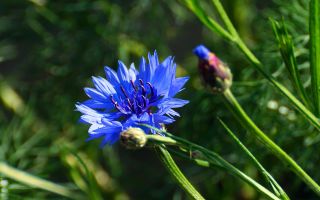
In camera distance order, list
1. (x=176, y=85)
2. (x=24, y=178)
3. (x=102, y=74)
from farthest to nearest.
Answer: (x=102, y=74), (x=24, y=178), (x=176, y=85)

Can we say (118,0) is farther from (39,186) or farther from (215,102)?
(39,186)

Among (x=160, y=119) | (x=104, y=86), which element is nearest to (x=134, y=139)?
(x=160, y=119)

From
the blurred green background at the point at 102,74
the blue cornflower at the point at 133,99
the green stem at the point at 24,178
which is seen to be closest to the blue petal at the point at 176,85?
the blue cornflower at the point at 133,99

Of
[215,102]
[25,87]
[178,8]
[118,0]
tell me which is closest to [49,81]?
[25,87]

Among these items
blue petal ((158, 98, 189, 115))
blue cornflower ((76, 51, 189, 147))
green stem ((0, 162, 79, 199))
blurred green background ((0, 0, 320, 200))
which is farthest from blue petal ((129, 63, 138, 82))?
blurred green background ((0, 0, 320, 200))

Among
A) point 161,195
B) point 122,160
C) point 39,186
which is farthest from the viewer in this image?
point 122,160

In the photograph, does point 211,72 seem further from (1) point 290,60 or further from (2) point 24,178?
(2) point 24,178

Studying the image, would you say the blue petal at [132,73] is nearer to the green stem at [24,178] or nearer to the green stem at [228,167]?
the green stem at [228,167]
